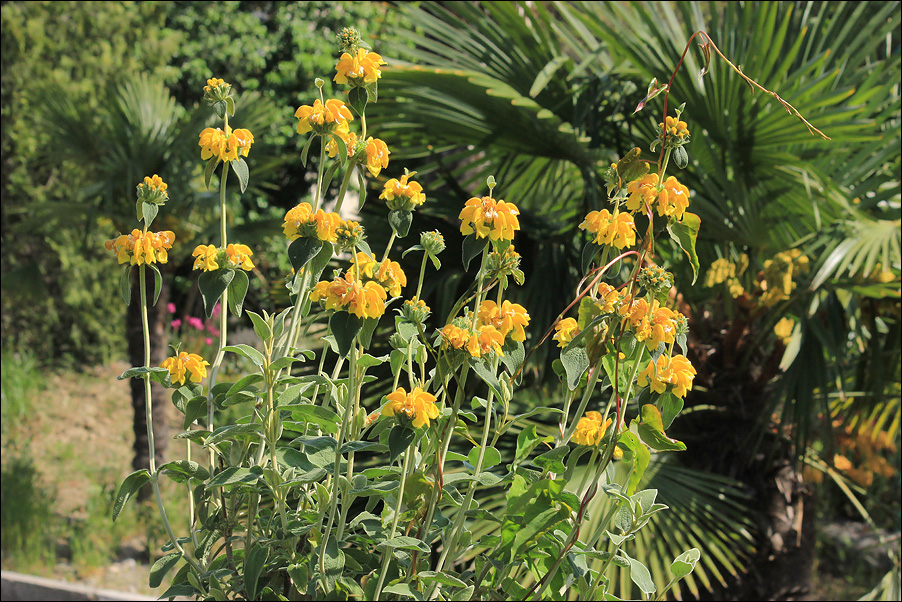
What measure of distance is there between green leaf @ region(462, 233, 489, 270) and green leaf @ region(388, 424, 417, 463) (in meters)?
0.18

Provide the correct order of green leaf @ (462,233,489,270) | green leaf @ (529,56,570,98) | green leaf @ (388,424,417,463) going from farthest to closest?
green leaf @ (529,56,570,98)
green leaf @ (462,233,489,270)
green leaf @ (388,424,417,463)

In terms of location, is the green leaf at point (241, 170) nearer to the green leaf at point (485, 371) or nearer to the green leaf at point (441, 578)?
the green leaf at point (485, 371)

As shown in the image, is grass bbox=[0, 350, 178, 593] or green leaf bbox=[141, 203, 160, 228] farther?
grass bbox=[0, 350, 178, 593]

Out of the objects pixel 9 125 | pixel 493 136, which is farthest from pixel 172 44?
pixel 493 136

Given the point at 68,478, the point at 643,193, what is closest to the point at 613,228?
the point at 643,193

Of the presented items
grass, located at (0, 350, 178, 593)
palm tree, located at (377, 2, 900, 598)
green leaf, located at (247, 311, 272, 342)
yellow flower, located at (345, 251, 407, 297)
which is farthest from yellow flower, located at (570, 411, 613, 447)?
grass, located at (0, 350, 178, 593)

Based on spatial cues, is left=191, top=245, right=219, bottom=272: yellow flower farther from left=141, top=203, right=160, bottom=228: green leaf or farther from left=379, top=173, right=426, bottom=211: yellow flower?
left=379, top=173, right=426, bottom=211: yellow flower

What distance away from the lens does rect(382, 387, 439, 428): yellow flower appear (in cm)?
73

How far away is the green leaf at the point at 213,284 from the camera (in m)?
0.79

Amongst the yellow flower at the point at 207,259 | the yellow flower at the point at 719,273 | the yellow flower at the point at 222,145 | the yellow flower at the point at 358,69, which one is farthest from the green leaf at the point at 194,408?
the yellow flower at the point at 719,273

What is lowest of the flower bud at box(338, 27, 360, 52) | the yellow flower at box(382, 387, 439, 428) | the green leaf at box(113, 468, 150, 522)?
Result: the green leaf at box(113, 468, 150, 522)

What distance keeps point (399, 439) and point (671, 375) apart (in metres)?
0.28

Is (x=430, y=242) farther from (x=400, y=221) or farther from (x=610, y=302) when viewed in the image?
(x=610, y=302)

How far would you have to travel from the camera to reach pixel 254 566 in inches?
32.0
